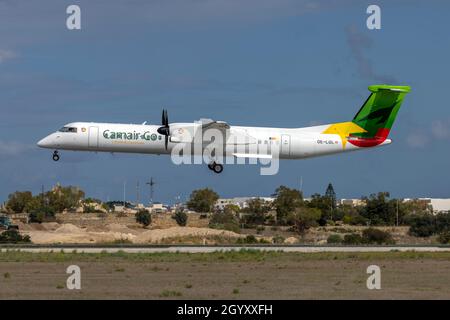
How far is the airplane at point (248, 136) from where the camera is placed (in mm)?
56812

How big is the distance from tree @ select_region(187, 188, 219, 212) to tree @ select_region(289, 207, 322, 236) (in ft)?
108

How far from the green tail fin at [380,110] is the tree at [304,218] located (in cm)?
4383

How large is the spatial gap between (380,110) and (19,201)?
105 meters

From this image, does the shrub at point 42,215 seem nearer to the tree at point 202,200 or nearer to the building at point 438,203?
the tree at point 202,200

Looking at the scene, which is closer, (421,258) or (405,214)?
(421,258)

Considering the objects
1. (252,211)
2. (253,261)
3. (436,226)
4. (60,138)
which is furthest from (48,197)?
(253,261)

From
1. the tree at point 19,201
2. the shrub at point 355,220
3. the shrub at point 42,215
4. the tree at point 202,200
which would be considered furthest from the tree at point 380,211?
the tree at point 19,201

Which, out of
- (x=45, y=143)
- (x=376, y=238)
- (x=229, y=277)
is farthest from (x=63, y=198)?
(x=229, y=277)

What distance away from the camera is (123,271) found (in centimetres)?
4281

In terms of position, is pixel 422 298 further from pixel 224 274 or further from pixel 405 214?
pixel 405 214

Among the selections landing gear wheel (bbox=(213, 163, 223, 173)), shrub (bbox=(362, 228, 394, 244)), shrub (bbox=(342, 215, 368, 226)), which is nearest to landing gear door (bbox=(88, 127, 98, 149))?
landing gear wheel (bbox=(213, 163, 223, 173))

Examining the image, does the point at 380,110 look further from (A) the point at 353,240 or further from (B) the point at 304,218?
(B) the point at 304,218

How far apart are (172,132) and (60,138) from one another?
7.43m

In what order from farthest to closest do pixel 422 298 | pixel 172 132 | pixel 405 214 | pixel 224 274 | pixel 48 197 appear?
pixel 48 197 < pixel 405 214 < pixel 172 132 < pixel 224 274 < pixel 422 298
